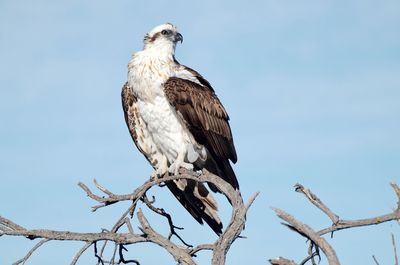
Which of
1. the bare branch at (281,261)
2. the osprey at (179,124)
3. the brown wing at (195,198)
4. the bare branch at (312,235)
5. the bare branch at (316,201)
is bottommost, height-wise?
the bare branch at (281,261)

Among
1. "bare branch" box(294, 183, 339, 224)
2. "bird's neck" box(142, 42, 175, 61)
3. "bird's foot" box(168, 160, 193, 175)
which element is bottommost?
"bare branch" box(294, 183, 339, 224)

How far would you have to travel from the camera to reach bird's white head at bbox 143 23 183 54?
9.41 metres

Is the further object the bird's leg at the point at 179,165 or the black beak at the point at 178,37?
the black beak at the point at 178,37

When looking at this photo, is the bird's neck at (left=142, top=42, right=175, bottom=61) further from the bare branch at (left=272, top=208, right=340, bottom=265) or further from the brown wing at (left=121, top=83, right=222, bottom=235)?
the bare branch at (left=272, top=208, right=340, bottom=265)

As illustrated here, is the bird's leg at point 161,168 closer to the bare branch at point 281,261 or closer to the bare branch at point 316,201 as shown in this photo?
the bare branch at point 316,201

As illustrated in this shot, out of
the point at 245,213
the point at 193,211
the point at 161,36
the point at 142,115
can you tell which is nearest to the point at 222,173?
the point at 193,211

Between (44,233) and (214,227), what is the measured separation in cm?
276

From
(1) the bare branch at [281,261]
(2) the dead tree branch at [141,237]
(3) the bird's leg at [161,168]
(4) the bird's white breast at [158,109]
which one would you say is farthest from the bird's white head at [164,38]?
(1) the bare branch at [281,261]

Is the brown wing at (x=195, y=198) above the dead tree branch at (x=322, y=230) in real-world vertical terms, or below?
above

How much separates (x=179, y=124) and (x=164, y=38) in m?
1.29

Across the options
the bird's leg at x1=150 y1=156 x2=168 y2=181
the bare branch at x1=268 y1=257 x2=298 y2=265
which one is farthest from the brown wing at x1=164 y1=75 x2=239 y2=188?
the bare branch at x1=268 y1=257 x2=298 y2=265

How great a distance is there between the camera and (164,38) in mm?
9492

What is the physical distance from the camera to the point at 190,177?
7.34 meters

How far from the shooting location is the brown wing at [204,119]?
872 centimetres
